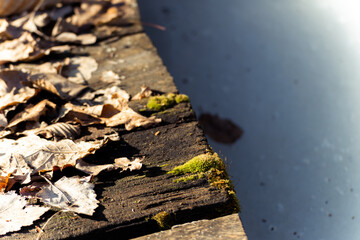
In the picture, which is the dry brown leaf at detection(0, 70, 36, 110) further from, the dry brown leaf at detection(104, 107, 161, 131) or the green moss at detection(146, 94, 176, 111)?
the green moss at detection(146, 94, 176, 111)

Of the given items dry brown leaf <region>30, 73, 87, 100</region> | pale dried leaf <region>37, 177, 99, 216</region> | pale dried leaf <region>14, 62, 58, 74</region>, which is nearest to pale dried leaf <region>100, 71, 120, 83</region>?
dry brown leaf <region>30, 73, 87, 100</region>

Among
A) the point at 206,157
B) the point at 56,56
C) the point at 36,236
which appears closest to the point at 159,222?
the point at 206,157

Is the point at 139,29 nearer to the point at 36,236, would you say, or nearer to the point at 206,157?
the point at 206,157

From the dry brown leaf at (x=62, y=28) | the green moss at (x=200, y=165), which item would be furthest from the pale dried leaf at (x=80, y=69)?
the green moss at (x=200, y=165)

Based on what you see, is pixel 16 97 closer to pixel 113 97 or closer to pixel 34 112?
pixel 34 112

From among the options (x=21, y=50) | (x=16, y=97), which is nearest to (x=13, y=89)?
(x=16, y=97)
